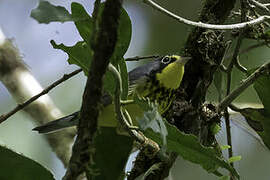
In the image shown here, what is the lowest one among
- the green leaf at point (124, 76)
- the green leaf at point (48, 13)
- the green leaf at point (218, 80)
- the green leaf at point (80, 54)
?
the green leaf at point (218, 80)

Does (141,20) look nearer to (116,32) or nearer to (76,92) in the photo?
(76,92)

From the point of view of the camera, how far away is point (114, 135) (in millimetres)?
1529

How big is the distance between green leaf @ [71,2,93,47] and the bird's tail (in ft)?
3.70

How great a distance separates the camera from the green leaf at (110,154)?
1447mm

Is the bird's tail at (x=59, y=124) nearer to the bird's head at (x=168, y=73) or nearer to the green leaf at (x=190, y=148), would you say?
the bird's head at (x=168, y=73)

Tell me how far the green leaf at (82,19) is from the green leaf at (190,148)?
27cm

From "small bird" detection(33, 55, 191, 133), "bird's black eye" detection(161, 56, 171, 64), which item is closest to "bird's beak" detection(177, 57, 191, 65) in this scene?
"small bird" detection(33, 55, 191, 133)

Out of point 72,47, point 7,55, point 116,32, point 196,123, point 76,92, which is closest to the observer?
point 116,32

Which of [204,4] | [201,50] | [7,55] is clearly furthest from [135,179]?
[7,55]

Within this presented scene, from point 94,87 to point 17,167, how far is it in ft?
1.65

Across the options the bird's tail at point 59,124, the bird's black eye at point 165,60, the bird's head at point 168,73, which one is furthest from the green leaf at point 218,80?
the bird's tail at point 59,124

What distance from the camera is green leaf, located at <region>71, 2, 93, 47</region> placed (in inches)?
46.9

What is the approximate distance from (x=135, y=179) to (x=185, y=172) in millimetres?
2153

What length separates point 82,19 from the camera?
1.16 metres
